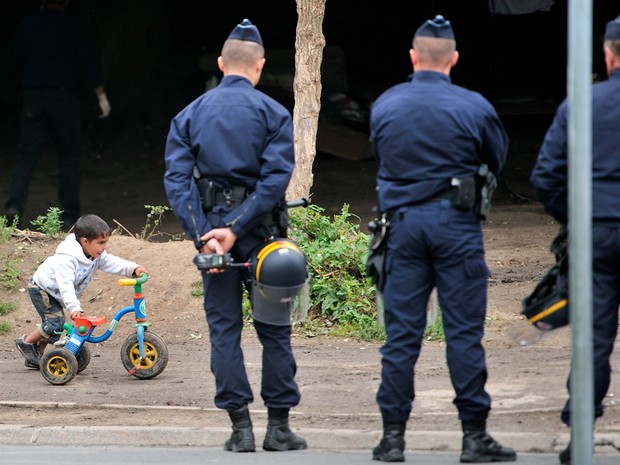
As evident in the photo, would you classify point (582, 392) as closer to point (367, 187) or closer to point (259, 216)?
point (259, 216)

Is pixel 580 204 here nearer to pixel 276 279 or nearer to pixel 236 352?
pixel 276 279

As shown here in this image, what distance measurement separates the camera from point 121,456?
19.1 ft

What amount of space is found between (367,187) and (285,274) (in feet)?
29.4

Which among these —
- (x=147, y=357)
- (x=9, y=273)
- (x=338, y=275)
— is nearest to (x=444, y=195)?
(x=147, y=357)

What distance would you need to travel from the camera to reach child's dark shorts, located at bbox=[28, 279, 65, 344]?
7469mm

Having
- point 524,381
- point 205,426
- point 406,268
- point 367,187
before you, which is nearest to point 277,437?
point 205,426

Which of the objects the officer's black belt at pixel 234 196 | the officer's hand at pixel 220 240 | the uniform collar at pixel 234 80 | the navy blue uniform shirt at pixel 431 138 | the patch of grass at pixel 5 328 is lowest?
the patch of grass at pixel 5 328

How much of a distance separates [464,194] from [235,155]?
3.66 ft

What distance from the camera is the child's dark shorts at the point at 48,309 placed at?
7.47 m

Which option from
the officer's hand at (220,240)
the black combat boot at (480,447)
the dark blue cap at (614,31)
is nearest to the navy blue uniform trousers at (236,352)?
the officer's hand at (220,240)

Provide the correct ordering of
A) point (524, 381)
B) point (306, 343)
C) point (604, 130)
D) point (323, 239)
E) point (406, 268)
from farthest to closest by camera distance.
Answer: point (323, 239) < point (306, 343) < point (524, 381) < point (406, 268) < point (604, 130)

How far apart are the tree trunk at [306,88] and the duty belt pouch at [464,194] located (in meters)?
4.56

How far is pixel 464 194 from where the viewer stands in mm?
5246

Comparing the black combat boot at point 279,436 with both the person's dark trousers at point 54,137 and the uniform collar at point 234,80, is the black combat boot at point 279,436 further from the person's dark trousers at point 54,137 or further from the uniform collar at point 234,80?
the person's dark trousers at point 54,137
